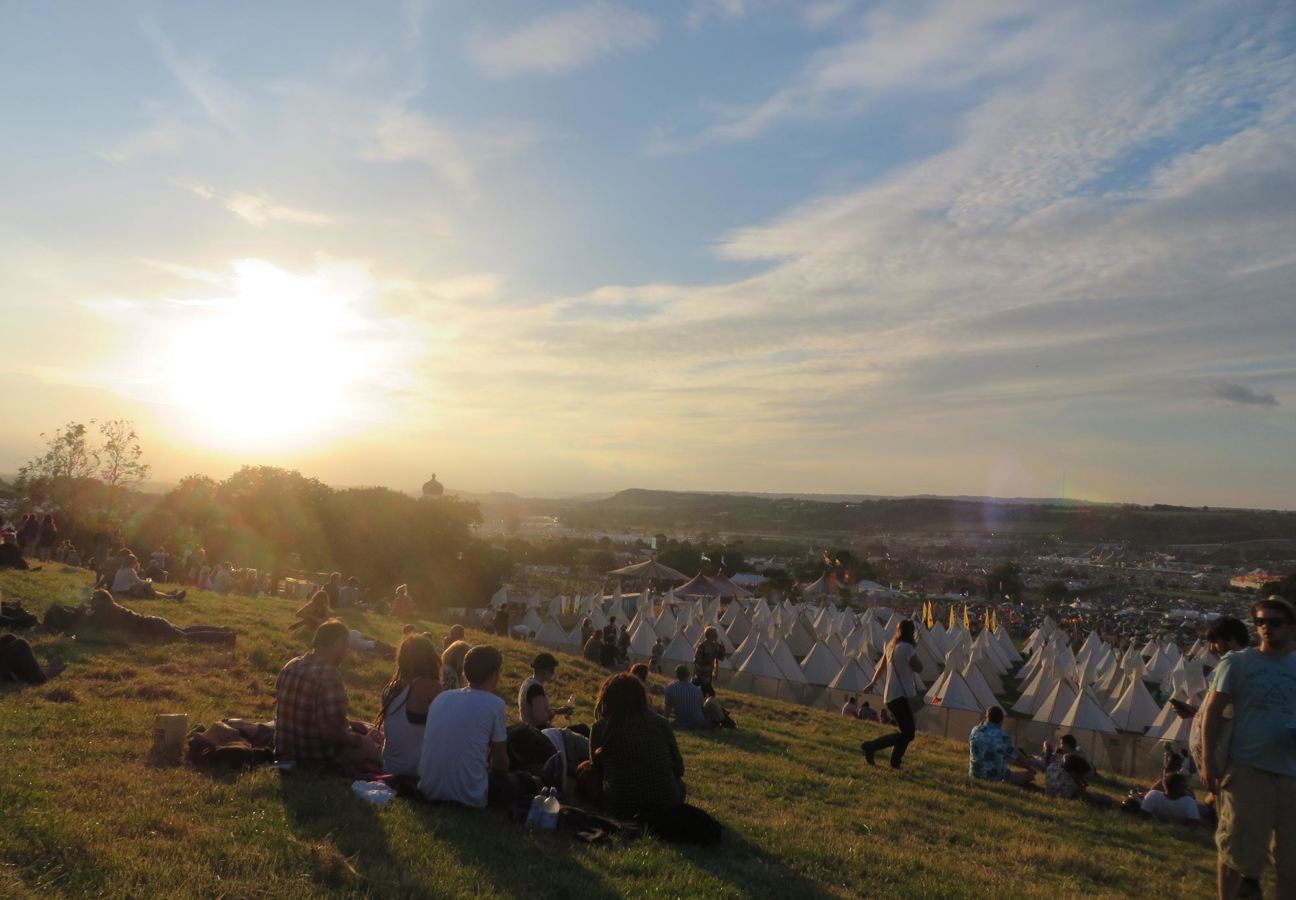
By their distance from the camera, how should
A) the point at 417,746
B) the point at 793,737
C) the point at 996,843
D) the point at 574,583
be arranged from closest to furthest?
the point at 417,746 < the point at 996,843 < the point at 793,737 < the point at 574,583

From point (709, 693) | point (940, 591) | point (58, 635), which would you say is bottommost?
point (940, 591)

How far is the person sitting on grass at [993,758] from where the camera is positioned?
9547 mm

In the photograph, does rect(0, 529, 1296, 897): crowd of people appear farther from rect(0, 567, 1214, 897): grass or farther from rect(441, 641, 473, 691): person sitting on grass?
rect(0, 567, 1214, 897): grass

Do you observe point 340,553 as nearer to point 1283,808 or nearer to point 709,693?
point 709,693

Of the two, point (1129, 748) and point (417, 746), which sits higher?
point (417, 746)

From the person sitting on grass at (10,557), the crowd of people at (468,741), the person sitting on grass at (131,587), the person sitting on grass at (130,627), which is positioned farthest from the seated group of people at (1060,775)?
the person sitting on grass at (10,557)

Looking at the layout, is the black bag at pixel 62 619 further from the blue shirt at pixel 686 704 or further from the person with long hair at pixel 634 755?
the person with long hair at pixel 634 755

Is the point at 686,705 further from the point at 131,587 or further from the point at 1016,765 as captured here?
the point at 131,587

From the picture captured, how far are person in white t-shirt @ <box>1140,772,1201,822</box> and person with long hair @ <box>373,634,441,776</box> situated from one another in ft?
24.0

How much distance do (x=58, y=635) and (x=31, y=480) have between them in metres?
35.9

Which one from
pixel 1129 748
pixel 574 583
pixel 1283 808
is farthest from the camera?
pixel 574 583

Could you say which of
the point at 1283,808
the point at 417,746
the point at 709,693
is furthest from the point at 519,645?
the point at 1283,808

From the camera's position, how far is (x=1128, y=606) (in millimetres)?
76375

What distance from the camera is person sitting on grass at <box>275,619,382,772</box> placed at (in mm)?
6066
